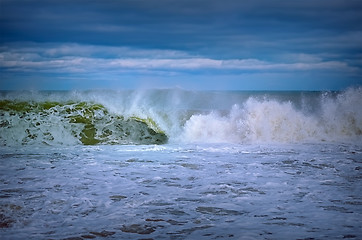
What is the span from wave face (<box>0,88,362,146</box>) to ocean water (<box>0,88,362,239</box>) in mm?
40

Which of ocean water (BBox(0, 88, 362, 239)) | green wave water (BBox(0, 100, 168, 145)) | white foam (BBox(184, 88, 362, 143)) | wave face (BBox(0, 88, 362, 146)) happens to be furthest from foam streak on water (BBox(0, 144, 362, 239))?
white foam (BBox(184, 88, 362, 143))

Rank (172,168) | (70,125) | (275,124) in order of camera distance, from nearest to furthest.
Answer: (172,168) → (70,125) → (275,124)

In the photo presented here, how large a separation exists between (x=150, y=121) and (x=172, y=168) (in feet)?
21.0

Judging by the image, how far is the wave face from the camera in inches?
528

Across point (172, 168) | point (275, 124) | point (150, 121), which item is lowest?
point (172, 168)

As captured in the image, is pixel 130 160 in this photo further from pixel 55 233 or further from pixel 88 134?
pixel 55 233

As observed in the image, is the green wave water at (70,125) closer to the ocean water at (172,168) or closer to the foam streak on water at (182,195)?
the ocean water at (172,168)

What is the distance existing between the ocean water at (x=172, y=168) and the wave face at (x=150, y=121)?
0.13 feet

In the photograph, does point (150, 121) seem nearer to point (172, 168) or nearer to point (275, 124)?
point (275, 124)

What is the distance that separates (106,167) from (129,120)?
5.80 meters

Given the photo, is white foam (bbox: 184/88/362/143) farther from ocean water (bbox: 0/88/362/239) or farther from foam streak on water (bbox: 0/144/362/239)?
foam streak on water (bbox: 0/144/362/239)

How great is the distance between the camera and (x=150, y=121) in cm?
1474

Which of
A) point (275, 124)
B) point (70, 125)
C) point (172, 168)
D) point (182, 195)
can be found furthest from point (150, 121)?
point (182, 195)

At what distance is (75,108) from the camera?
14.9 meters
